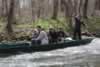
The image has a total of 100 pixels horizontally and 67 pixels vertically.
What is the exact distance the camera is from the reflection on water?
21.0 m

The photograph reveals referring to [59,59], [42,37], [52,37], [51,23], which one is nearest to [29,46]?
[42,37]

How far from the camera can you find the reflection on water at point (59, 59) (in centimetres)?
2097

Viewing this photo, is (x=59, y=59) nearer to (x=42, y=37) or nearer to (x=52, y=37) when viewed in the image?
(x=42, y=37)

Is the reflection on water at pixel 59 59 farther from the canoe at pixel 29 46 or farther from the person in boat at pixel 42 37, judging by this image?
the person in boat at pixel 42 37

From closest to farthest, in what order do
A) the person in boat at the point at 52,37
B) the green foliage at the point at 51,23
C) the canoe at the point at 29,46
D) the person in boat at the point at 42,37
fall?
the canoe at the point at 29,46, the person in boat at the point at 42,37, the person in boat at the point at 52,37, the green foliage at the point at 51,23

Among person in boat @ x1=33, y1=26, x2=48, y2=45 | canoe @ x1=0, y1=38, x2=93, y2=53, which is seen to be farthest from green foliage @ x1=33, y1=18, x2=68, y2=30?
person in boat @ x1=33, y1=26, x2=48, y2=45

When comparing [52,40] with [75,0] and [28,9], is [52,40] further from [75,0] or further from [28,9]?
[28,9]

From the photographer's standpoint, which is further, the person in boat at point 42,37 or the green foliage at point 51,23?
the green foliage at point 51,23

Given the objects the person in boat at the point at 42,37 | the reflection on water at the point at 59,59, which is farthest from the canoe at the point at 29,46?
the person in boat at the point at 42,37

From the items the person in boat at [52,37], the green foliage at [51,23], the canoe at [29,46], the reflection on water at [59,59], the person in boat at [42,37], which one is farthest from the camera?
the green foliage at [51,23]

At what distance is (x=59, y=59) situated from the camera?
76.4 feet

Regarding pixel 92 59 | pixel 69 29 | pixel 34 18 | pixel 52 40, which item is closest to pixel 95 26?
pixel 69 29

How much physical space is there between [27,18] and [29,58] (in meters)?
27.2

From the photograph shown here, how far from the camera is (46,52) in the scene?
2548 centimetres
